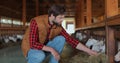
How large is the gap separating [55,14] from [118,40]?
3.02ft

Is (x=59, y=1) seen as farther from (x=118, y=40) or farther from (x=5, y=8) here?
(x=118, y=40)

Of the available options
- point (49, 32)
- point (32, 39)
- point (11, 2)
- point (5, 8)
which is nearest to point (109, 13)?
point (49, 32)

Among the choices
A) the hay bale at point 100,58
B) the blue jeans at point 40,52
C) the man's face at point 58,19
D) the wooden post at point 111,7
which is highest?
the wooden post at point 111,7

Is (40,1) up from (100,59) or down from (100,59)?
up

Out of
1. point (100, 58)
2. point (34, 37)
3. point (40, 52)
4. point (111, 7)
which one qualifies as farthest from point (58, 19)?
point (111, 7)

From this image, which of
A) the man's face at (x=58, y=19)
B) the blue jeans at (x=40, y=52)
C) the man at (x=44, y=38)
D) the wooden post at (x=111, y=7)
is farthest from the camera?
the wooden post at (x=111, y=7)

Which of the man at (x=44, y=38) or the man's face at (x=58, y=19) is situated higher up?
the man's face at (x=58, y=19)

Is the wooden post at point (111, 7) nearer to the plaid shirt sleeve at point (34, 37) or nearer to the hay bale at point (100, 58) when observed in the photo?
the hay bale at point (100, 58)

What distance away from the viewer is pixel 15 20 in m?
13.8

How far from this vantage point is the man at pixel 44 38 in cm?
218

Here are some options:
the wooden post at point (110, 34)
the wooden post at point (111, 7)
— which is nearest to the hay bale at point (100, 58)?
the wooden post at point (110, 34)

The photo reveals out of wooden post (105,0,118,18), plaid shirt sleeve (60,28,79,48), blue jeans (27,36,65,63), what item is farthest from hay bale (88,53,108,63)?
wooden post (105,0,118,18)

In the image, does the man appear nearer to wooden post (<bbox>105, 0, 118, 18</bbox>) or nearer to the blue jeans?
the blue jeans

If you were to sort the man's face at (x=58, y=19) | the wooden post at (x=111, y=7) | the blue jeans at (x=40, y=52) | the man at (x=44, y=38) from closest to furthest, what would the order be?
the man's face at (x=58, y=19), the man at (x=44, y=38), the blue jeans at (x=40, y=52), the wooden post at (x=111, y=7)
